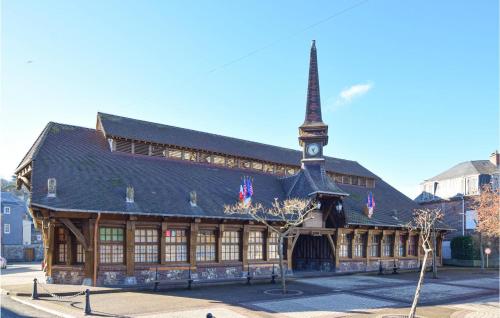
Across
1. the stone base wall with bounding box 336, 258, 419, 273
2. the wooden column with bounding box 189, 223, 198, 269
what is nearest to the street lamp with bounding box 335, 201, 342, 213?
the stone base wall with bounding box 336, 258, 419, 273

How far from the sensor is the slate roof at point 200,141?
27297 mm

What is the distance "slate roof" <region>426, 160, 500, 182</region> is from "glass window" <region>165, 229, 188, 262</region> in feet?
108

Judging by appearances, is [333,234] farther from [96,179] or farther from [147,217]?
[96,179]

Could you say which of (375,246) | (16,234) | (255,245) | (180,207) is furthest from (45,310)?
(16,234)

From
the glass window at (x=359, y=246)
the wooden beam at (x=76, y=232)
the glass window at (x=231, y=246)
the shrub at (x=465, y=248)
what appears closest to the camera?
the wooden beam at (x=76, y=232)

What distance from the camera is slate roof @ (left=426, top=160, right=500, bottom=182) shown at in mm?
44125

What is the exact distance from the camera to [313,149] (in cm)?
3138

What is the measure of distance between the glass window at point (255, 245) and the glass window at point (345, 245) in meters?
6.60

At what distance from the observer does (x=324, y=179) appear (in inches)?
1183

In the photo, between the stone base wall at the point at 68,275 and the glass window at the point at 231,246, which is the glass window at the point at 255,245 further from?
the stone base wall at the point at 68,275

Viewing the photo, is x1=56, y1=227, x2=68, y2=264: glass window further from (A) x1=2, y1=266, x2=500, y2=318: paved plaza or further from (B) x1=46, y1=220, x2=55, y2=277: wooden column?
(A) x1=2, y1=266, x2=500, y2=318: paved plaza

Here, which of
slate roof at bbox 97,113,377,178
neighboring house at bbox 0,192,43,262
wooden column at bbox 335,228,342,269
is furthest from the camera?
neighboring house at bbox 0,192,43,262

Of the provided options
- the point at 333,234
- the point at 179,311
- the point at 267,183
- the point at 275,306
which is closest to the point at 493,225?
the point at 333,234

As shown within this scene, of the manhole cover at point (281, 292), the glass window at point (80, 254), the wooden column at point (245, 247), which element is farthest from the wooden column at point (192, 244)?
the glass window at point (80, 254)
